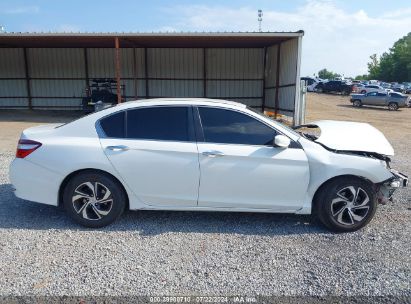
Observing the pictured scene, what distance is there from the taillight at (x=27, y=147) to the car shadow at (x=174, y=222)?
0.89 m

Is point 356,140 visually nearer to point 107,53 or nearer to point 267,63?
point 267,63

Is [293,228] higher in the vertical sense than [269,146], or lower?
lower

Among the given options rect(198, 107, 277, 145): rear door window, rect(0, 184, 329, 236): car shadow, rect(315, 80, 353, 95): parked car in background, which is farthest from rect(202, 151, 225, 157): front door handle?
rect(315, 80, 353, 95): parked car in background

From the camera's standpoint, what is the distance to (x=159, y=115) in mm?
4355

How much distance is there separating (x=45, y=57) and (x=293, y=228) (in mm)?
19671

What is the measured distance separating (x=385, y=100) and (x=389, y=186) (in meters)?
27.1

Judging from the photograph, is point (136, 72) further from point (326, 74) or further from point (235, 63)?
point (326, 74)

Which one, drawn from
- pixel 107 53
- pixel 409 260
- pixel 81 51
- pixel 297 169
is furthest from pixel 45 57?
pixel 409 260

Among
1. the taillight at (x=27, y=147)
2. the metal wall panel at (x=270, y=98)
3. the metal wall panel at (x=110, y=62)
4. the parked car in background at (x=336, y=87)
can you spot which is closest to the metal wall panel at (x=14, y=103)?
the metal wall panel at (x=110, y=62)

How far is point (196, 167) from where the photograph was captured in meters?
4.14

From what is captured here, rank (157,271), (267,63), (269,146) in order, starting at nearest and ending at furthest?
(157,271) → (269,146) → (267,63)

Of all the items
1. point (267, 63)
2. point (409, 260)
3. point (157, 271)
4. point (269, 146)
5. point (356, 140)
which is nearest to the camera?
point (157, 271)

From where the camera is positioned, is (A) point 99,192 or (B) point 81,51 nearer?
(A) point 99,192

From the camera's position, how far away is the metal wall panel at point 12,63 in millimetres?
20000
